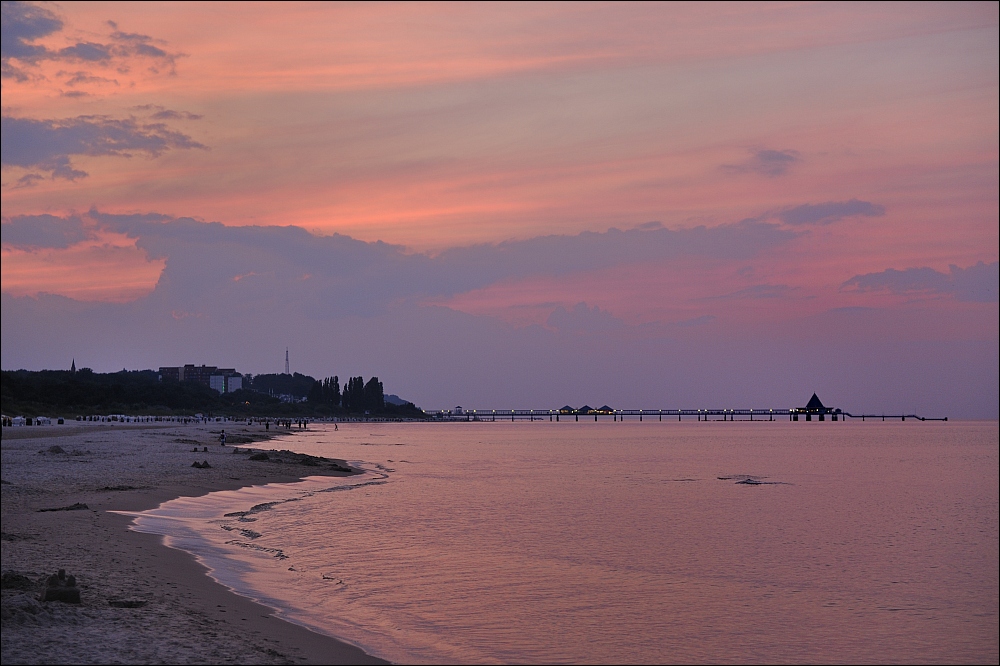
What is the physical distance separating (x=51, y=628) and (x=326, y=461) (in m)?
51.4

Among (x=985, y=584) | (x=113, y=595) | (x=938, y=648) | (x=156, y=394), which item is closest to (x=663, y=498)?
(x=985, y=584)

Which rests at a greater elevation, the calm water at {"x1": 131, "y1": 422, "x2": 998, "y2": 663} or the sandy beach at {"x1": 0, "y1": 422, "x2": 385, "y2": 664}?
the sandy beach at {"x1": 0, "y1": 422, "x2": 385, "y2": 664}

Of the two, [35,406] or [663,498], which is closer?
[663,498]

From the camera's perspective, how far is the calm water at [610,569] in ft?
53.4

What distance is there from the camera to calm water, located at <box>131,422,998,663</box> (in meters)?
16.3

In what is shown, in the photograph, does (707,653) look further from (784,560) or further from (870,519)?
(870,519)

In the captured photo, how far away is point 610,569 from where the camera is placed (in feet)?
77.4

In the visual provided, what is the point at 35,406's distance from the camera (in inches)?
5025

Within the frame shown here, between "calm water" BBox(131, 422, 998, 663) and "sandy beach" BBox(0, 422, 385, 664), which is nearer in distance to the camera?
"sandy beach" BBox(0, 422, 385, 664)

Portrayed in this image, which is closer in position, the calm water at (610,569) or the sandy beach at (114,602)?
the sandy beach at (114,602)

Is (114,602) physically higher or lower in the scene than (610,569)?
higher

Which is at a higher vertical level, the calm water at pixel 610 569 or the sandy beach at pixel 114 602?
the sandy beach at pixel 114 602

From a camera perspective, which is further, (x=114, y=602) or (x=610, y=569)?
(x=610, y=569)

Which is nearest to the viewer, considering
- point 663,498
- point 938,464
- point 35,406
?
point 663,498
